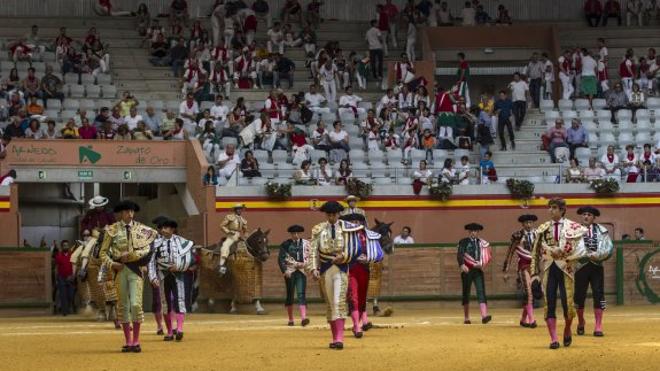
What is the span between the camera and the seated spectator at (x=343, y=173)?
3959 centimetres

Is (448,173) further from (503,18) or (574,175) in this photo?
(503,18)

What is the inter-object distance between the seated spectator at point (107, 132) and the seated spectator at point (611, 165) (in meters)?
12.8

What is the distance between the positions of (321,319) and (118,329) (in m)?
5.60

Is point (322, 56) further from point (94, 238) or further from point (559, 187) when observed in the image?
point (94, 238)

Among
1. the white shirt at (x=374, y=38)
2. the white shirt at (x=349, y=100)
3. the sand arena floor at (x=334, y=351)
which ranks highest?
the white shirt at (x=374, y=38)

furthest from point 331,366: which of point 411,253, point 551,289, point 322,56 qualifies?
point 322,56

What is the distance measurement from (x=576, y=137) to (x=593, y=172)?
2.31 meters

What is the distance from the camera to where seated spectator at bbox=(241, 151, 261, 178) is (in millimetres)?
39781

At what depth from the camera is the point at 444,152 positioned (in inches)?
1662

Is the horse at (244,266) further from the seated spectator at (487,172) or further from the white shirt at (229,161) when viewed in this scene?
the seated spectator at (487,172)

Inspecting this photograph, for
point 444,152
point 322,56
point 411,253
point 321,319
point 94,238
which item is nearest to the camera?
point 94,238

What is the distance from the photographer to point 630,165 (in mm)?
40969

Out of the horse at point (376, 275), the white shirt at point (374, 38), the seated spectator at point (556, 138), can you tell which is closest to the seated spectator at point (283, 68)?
the white shirt at point (374, 38)

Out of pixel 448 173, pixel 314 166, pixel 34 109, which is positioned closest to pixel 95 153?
pixel 34 109
